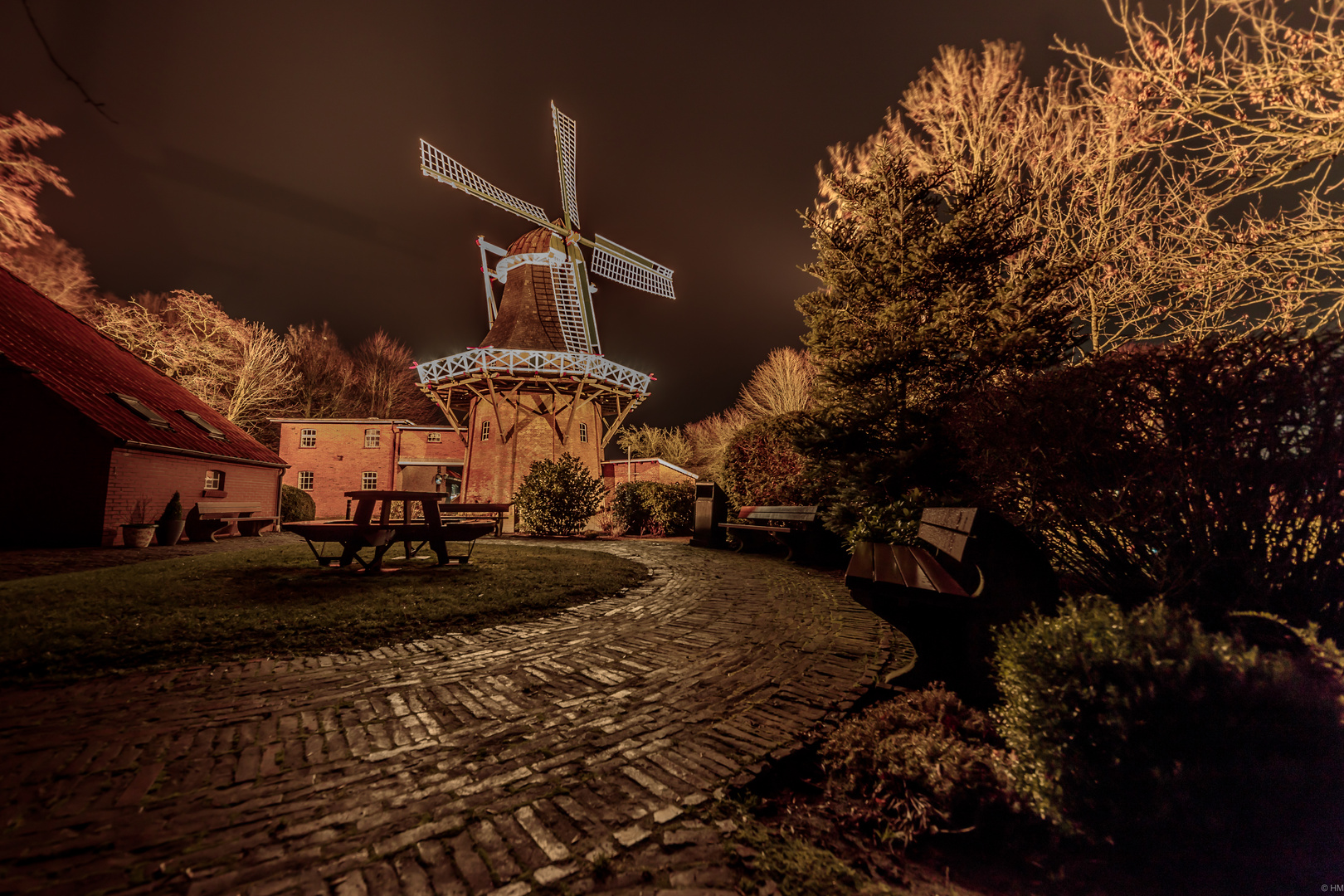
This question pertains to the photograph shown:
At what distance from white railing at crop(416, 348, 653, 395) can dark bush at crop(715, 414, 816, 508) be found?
26.9 feet

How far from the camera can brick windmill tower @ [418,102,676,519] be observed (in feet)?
64.7

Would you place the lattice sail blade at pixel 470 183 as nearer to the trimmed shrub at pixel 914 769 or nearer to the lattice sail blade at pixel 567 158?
the lattice sail blade at pixel 567 158

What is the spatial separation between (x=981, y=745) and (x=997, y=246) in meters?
9.00

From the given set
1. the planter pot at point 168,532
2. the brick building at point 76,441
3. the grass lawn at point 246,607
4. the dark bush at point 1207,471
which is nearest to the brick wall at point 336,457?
the brick building at point 76,441

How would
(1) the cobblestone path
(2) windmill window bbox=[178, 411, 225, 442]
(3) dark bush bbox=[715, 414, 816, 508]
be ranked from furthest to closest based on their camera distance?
(2) windmill window bbox=[178, 411, 225, 442], (3) dark bush bbox=[715, 414, 816, 508], (1) the cobblestone path

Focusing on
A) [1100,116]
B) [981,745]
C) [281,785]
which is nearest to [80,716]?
[281,785]

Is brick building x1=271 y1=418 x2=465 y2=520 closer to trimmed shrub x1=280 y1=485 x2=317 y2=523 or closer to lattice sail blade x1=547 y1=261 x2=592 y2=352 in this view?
trimmed shrub x1=280 y1=485 x2=317 y2=523

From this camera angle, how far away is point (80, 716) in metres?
2.71

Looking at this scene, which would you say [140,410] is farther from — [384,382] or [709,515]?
[384,382]

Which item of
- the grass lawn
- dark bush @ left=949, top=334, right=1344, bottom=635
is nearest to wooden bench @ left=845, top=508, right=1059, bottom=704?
dark bush @ left=949, top=334, right=1344, bottom=635

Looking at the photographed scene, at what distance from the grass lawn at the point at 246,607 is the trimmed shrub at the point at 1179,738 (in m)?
4.49

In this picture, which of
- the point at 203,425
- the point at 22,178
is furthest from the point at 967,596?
the point at 203,425

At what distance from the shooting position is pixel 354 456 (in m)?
28.9

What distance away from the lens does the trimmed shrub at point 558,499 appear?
1530 centimetres
